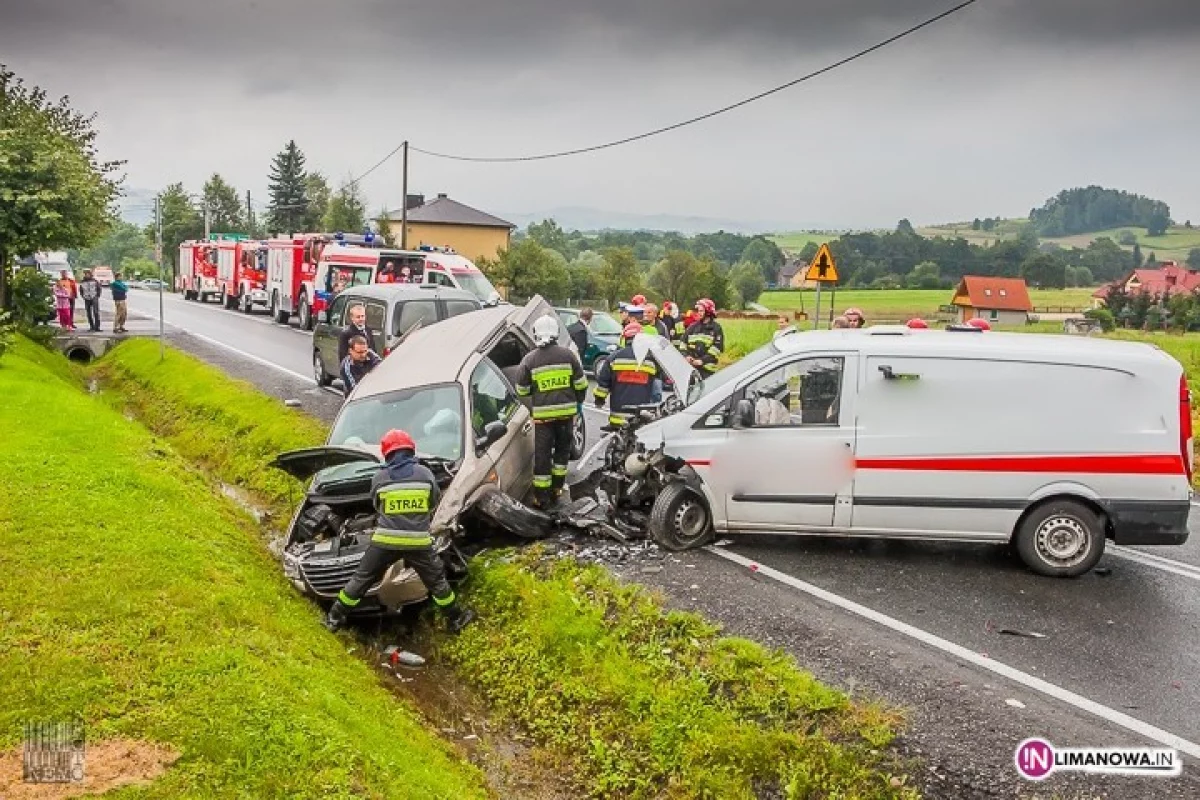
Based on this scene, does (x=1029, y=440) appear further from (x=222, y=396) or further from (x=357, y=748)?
(x=222, y=396)

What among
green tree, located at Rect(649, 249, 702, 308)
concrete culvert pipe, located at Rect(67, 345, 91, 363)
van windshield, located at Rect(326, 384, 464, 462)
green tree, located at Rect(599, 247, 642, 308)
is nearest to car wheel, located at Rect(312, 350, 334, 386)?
van windshield, located at Rect(326, 384, 464, 462)

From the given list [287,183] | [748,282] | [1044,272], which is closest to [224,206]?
[287,183]

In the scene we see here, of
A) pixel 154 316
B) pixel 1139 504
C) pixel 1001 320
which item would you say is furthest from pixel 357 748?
pixel 1001 320

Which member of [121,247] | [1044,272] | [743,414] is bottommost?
[743,414]

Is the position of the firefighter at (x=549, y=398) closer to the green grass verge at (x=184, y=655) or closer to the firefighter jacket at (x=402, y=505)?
the firefighter jacket at (x=402, y=505)

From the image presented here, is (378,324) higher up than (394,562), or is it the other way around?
(378,324)

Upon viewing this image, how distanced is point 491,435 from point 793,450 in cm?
248

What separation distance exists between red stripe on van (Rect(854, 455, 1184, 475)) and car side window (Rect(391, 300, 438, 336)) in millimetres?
8726

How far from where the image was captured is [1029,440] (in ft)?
22.8

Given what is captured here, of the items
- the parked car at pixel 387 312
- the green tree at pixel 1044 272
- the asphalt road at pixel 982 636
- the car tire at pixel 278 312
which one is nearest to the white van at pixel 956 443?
the asphalt road at pixel 982 636

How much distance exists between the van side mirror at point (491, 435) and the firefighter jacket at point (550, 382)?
0.42 metres

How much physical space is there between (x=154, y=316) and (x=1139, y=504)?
3176 cm

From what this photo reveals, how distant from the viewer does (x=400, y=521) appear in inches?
266

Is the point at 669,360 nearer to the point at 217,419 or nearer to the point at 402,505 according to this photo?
the point at 402,505
